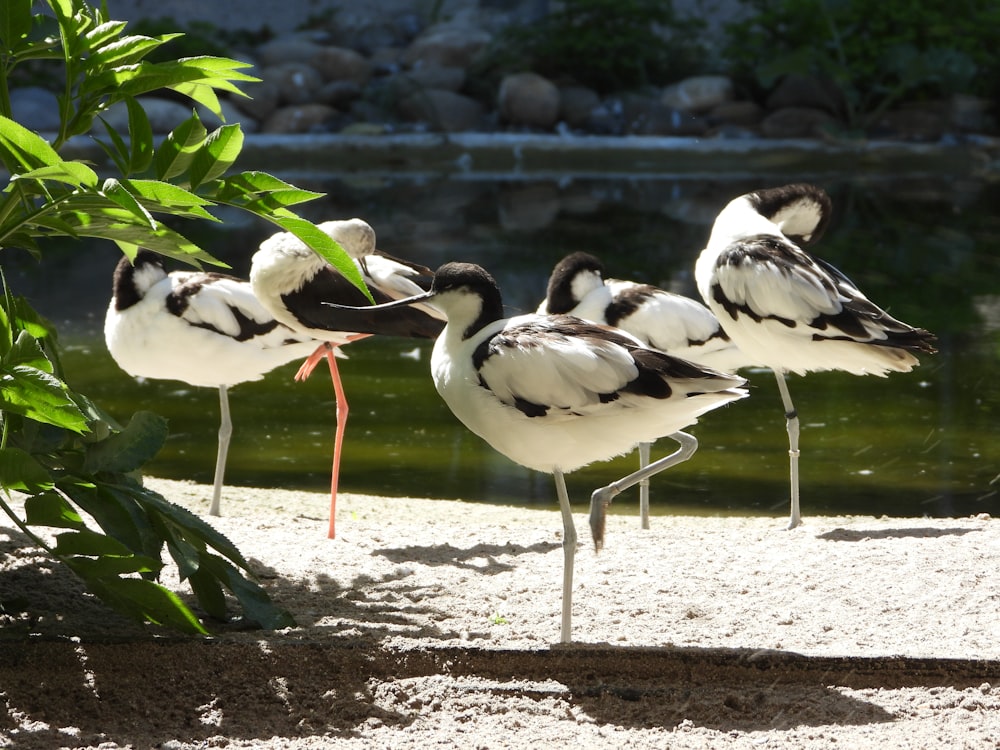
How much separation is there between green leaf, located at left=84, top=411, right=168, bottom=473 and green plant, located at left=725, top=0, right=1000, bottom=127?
17.4m

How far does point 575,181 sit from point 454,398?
1583 centimetres

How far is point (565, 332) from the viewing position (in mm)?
3645

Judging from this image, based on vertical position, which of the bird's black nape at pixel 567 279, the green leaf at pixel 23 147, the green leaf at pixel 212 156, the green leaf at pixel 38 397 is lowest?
the green leaf at pixel 38 397

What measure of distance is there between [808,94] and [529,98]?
4.36m

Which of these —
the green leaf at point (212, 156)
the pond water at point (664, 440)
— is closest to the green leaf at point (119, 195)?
the green leaf at point (212, 156)

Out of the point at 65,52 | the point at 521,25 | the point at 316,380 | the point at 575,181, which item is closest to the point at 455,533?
the point at 65,52

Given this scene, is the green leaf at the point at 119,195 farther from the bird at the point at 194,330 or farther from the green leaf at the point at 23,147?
the bird at the point at 194,330

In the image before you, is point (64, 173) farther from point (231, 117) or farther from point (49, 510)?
point (231, 117)

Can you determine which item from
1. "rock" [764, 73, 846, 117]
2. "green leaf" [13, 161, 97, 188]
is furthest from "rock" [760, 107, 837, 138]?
"green leaf" [13, 161, 97, 188]

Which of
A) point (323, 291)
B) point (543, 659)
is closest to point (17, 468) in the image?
point (543, 659)

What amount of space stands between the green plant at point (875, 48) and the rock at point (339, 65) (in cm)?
596

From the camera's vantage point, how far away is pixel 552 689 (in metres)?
3.14

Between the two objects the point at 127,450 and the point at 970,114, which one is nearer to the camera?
the point at 127,450

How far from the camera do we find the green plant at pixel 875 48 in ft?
64.1
